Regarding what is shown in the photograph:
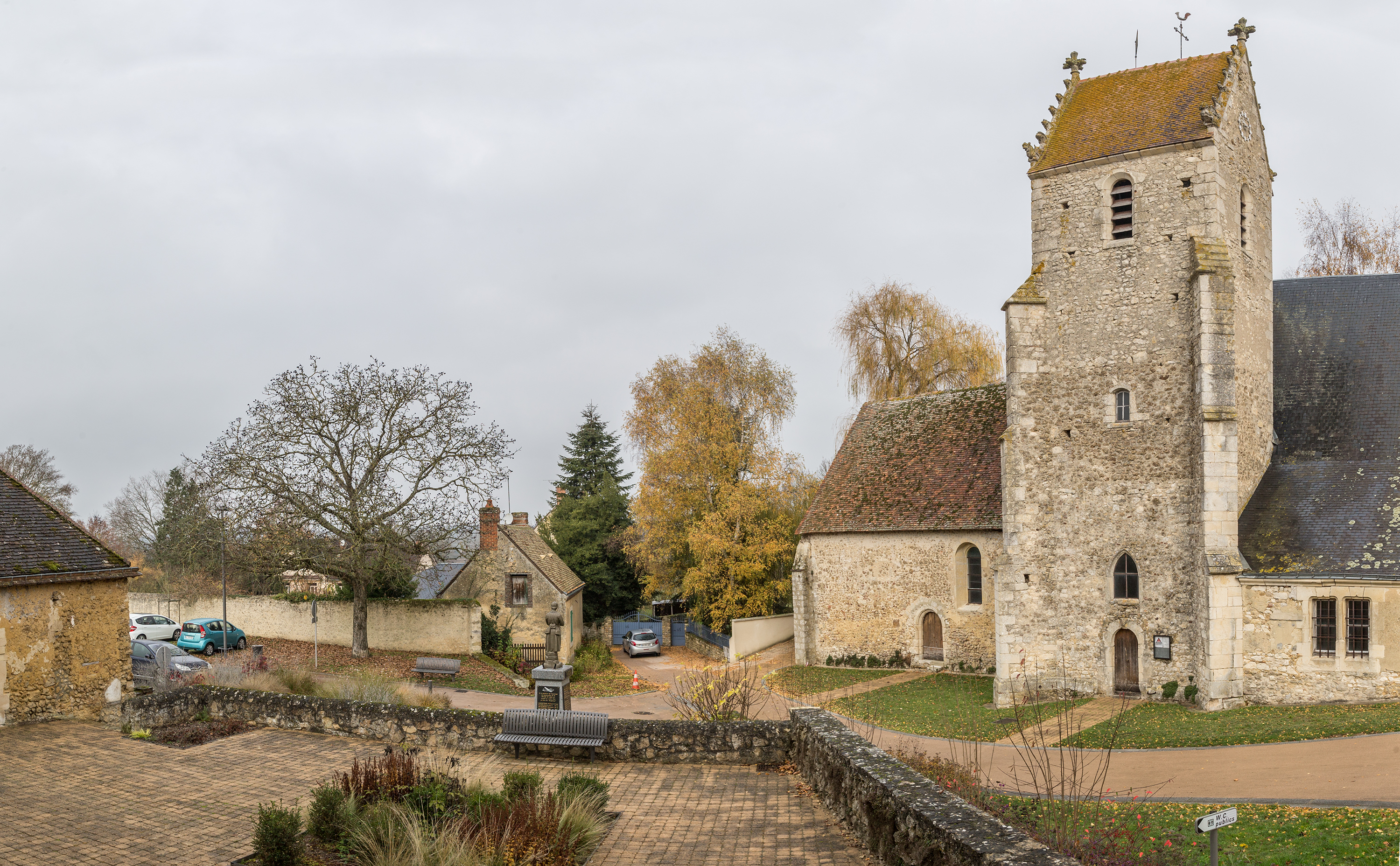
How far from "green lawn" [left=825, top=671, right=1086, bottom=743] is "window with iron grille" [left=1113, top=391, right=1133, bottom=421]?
6450 millimetres

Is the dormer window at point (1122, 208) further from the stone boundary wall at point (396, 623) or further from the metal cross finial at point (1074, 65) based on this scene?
the stone boundary wall at point (396, 623)

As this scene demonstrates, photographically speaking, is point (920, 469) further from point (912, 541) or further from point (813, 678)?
point (813, 678)

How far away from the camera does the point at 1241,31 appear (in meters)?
20.3

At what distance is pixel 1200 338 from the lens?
18578mm

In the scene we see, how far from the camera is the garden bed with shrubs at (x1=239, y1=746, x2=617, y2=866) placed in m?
7.34

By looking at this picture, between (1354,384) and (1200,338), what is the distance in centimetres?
470

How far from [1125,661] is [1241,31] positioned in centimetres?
1486

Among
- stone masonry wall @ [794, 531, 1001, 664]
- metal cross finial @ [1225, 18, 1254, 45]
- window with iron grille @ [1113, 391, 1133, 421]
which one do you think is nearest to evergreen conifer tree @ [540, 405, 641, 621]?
stone masonry wall @ [794, 531, 1001, 664]

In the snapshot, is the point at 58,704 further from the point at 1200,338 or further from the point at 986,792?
the point at 1200,338

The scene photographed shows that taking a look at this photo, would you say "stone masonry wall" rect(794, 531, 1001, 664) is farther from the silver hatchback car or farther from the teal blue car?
the teal blue car

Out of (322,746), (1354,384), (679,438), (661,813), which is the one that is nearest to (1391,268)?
(1354,384)

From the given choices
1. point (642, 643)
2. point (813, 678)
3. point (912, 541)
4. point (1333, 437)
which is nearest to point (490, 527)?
point (642, 643)

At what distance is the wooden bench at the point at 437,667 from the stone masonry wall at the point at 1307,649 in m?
18.9

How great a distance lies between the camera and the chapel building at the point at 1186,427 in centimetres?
1791
